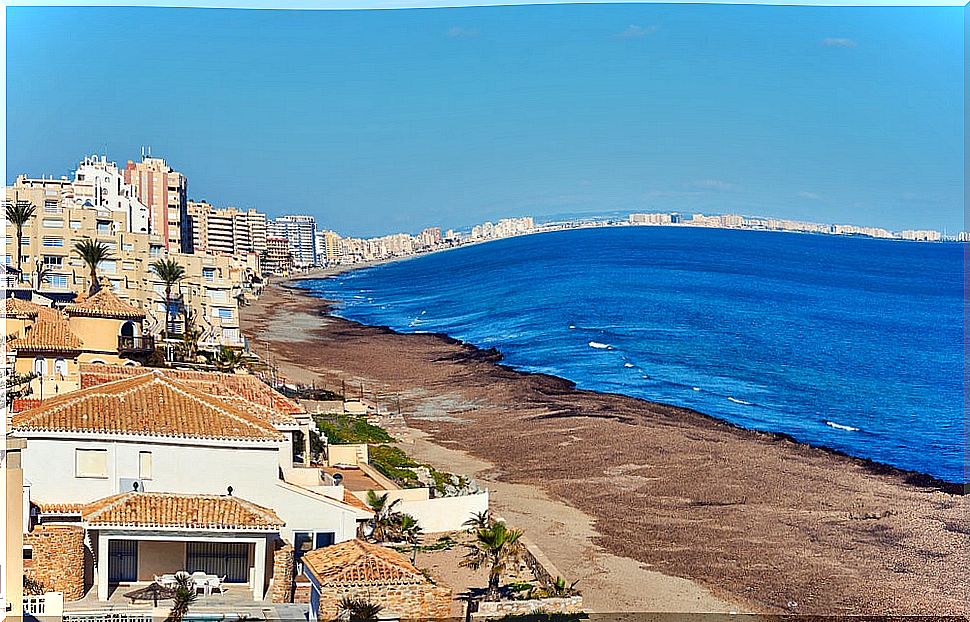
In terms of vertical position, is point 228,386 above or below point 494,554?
above

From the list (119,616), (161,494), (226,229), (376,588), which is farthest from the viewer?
(226,229)

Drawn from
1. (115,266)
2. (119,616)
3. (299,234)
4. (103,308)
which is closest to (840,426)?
(299,234)

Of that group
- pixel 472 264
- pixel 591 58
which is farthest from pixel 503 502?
pixel 591 58

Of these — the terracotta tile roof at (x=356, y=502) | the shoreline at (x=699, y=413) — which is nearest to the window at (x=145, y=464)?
the terracotta tile roof at (x=356, y=502)

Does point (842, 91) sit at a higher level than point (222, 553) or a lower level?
higher

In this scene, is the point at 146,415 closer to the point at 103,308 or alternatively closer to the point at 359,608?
the point at 359,608

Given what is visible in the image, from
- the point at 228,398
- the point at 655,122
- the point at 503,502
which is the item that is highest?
the point at 655,122

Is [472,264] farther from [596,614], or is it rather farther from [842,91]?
[596,614]

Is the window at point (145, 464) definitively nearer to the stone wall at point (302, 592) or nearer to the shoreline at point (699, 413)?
the stone wall at point (302, 592)
